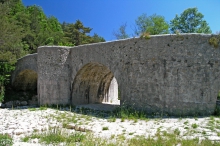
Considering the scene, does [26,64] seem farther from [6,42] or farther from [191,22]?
[191,22]

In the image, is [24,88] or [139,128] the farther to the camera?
[24,88]

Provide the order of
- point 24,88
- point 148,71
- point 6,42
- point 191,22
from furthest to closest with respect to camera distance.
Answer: point 191,22, point 24,88, point 6,42, point 148,71

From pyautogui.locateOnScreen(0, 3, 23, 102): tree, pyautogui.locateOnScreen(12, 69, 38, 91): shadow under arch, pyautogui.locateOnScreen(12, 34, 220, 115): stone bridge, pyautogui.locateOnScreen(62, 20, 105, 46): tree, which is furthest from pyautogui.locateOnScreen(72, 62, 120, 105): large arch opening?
pyautogui.locateOnScreen(62, 20, 105, 46): tree

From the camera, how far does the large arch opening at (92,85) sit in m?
14.6

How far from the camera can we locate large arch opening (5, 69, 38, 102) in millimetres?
20859

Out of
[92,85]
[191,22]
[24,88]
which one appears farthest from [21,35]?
[191,22]

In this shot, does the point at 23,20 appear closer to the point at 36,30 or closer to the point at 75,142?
the point at 36,30

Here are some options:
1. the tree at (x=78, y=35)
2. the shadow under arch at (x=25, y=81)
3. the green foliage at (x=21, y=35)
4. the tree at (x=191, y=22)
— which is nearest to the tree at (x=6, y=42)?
the green foliage at (x=21, y=35)

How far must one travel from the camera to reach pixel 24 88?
23.1 m

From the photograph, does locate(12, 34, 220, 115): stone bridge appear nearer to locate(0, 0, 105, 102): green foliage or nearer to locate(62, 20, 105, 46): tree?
locate(0, 0, 105, 102): green foliage

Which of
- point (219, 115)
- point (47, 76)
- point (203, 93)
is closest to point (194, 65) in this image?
point (203, 93)

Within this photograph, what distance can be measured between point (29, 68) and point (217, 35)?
14.9 meters

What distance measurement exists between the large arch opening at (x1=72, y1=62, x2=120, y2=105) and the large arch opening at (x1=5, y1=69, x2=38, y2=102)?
7.35m

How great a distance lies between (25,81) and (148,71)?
15.7m
